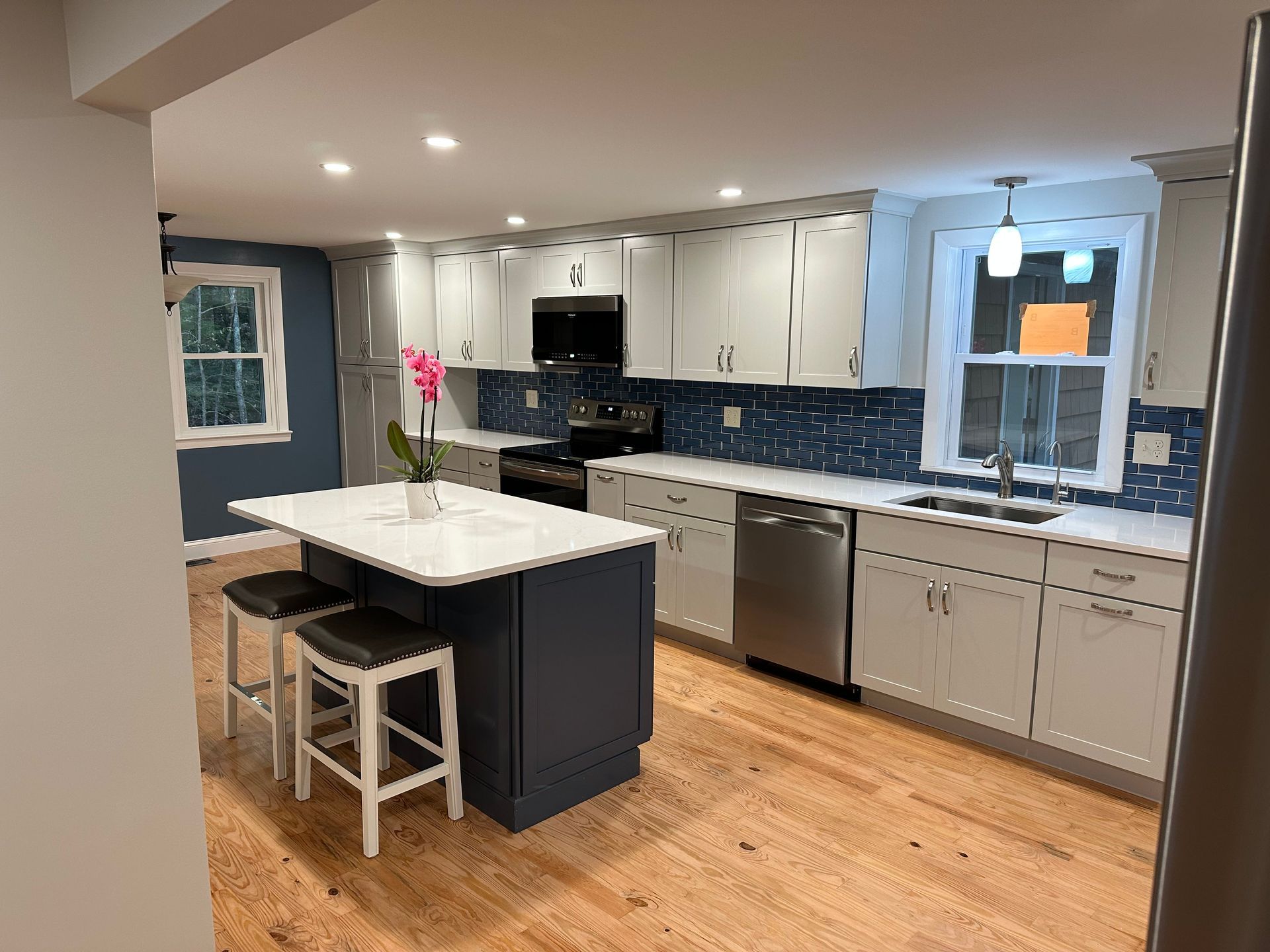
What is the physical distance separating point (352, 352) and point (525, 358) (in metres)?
1.66

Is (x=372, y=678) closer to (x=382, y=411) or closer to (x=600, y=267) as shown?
(x=600, y=267)

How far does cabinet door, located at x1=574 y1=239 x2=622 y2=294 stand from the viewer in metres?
5.03

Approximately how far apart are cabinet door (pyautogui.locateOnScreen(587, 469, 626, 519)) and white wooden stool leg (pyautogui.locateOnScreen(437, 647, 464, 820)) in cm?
197

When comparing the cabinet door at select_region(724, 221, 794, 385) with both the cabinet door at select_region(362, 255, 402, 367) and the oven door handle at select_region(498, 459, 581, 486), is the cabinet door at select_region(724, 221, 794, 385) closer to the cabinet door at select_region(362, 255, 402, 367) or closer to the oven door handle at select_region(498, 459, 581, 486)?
the oven door handle at select_region(498, 459, 581, 486)

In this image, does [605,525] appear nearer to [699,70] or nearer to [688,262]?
[699,70]

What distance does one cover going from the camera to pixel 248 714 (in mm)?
3740

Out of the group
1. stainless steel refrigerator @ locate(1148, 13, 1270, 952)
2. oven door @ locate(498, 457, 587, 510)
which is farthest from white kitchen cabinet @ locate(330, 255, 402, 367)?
stainless steel refrigerator @ locate(1148, 13, 1270, 952)

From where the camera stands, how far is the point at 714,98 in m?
2.38

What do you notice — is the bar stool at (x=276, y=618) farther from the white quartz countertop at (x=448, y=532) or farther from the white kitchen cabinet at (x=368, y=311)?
the white kitchen cabinet at (x=368, y=311)

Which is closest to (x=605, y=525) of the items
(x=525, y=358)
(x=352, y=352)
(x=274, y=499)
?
(x=274, y=499)

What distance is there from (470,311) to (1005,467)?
3779mm

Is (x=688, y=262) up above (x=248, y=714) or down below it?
above

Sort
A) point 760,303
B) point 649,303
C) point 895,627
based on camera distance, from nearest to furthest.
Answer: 1. point 895,627
2. point 760,303
3. point 649,303

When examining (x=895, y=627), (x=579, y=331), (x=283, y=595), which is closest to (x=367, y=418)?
(x=579, y=331)
